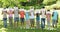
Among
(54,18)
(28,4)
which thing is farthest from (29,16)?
(54,18)

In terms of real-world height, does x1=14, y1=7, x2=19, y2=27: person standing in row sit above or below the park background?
below

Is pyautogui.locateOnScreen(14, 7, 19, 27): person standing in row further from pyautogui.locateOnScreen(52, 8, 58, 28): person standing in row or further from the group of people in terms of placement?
pyautogui.locateOnScreen(52, 8, 58, 28): person standing in row

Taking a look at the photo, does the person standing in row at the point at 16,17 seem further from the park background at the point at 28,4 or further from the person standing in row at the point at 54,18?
the person standing in row at the point at 54,18

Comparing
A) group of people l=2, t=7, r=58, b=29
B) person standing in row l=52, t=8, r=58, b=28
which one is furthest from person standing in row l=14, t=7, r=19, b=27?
person standing in row l=52, t=8, r=58, b=28

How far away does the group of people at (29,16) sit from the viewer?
11.3ft

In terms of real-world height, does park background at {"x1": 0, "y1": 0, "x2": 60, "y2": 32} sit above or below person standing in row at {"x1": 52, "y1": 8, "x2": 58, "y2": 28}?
above

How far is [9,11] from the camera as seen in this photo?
350 cm

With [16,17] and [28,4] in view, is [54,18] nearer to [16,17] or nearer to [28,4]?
[28,4]

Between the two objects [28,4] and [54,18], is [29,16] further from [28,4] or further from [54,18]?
[54,18]

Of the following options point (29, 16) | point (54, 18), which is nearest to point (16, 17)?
point (29, 16)

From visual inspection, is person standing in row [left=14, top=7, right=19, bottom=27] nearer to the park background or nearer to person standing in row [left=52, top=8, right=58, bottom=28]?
the park background

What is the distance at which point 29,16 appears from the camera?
11.5 feet

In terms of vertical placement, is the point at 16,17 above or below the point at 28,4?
below

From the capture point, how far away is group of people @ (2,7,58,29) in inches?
136
